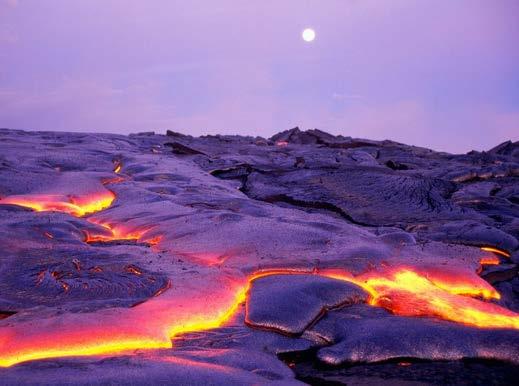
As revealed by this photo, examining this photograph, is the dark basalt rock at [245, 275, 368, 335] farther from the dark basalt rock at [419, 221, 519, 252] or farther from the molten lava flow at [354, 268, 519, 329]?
the dark basalt rock at [419, 221, 519, 252]

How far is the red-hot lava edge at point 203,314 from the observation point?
1886mm

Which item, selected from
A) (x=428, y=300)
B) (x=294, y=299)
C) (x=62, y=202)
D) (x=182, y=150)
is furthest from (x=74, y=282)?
(x=182, y=150)

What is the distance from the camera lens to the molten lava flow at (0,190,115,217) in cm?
418

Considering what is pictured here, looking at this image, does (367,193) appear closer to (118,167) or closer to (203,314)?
(118,167)

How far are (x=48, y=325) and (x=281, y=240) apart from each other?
166cm

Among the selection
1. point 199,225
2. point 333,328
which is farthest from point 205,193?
point 333,328

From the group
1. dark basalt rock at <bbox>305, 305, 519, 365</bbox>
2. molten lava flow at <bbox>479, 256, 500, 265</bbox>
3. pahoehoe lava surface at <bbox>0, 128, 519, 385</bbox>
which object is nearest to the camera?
pahoehoe lava surface at <bbox>0, 128, 519, 385</bbox>

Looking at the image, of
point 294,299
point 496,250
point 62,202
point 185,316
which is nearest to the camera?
point 185,316

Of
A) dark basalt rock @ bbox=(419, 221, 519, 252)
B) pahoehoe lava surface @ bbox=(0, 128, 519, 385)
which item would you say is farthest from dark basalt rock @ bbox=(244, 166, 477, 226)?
dark basalt rock @ bbox=(419, 221, 519, 252)

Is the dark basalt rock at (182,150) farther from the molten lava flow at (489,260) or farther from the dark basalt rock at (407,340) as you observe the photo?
the dark basalt rock at (407,340)

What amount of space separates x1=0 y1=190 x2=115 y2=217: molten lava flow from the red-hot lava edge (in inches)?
84.9

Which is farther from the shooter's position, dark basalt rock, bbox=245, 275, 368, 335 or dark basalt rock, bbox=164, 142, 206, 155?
dark basalt rock, bbox=164, 142, 206, 155

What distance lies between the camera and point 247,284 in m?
2.65

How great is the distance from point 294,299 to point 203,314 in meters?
0.42
